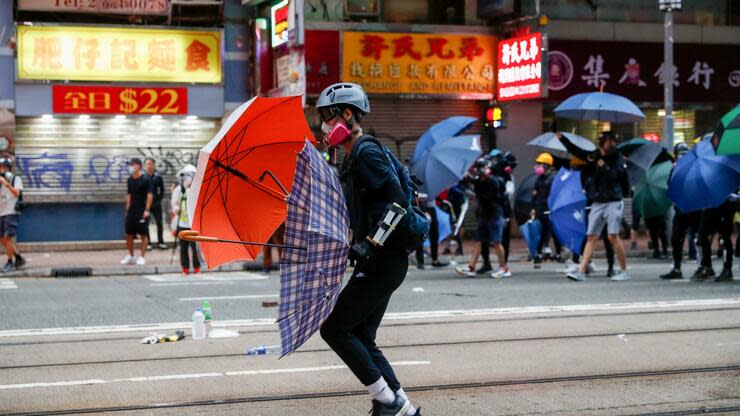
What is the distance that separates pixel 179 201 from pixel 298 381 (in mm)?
9520

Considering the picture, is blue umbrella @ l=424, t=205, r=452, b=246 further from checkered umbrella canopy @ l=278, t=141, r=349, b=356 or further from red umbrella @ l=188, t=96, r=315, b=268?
checkered umbrella canopy @ l=278, t=141, r=349, b=356

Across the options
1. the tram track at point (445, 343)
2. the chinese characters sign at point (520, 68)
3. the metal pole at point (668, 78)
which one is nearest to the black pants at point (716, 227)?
the tram track at point (445, 343)

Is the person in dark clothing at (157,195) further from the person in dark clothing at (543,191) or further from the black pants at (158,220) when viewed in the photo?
the person in dark clothing at (543,191)

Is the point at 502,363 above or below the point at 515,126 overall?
below

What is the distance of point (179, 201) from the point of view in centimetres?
1694

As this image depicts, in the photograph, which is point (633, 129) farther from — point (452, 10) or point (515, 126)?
point (452, 10)

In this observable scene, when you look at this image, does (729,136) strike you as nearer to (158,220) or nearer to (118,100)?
(158,220)

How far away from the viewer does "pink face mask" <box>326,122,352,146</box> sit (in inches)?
228

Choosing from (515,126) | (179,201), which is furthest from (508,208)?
(515,126)

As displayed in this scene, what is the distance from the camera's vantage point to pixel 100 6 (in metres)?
21.9

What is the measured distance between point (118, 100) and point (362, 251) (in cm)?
1748

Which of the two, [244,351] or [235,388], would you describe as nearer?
[235,388]

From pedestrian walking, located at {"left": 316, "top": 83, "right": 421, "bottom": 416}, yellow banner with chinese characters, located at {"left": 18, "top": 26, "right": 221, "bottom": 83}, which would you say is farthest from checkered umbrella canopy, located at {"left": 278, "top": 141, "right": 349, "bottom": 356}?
yellow banner with chinese characters, located at {"left": 18, "top": 26, "right": 221, "bottom": 83}

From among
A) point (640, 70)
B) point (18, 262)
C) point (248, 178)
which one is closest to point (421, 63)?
point (640, 70)
